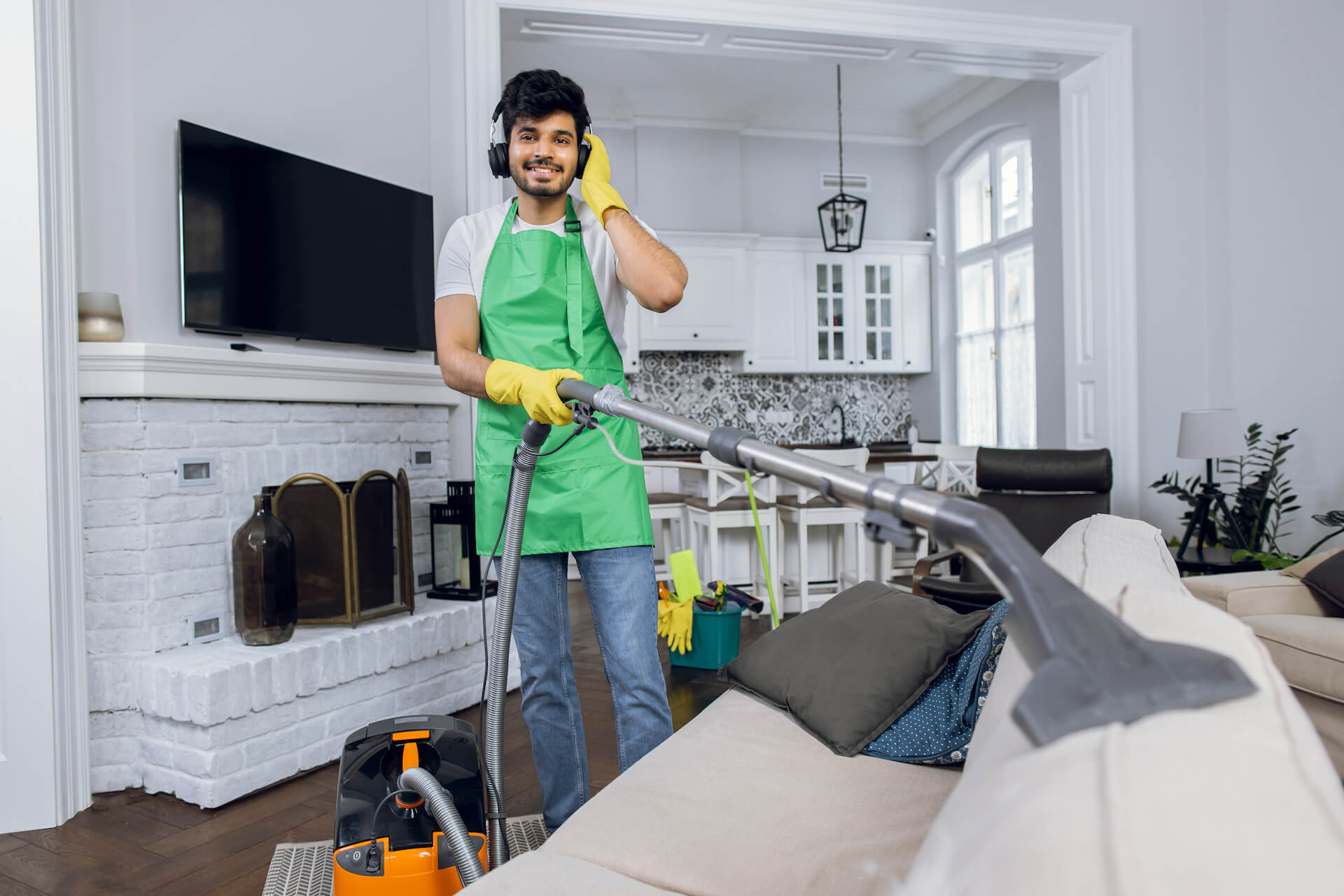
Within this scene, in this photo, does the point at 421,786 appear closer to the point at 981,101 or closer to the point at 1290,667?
the point at 1290,667

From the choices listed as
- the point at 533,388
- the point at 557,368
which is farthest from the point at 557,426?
the point at 533,388

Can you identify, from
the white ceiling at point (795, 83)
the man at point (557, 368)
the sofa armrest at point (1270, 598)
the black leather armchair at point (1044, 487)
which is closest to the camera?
the man at point (557, 368)

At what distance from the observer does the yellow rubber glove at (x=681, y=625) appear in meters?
3.37

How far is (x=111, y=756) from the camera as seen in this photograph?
7.72 feet

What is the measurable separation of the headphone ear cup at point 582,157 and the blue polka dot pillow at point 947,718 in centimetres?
111

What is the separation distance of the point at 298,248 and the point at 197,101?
49 cm

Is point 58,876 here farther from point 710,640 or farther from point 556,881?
point 710,640

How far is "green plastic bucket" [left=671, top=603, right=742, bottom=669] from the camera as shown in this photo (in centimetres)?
344

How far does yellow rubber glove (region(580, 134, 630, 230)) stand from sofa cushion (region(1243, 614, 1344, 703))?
73.5 inches

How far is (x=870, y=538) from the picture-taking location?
1.98 ft

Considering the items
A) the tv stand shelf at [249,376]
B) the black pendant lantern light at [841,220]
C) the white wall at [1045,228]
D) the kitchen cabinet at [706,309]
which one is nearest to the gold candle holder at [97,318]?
the tv stand shelf at [249,376]

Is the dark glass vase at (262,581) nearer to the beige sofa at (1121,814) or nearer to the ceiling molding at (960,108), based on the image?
the beige sofa at (1121,814)

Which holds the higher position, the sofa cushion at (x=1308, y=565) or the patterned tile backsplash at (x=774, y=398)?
the patterned tile backsplash at (x=774, y=398)

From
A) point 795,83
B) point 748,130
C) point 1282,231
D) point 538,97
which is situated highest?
point 795,83
